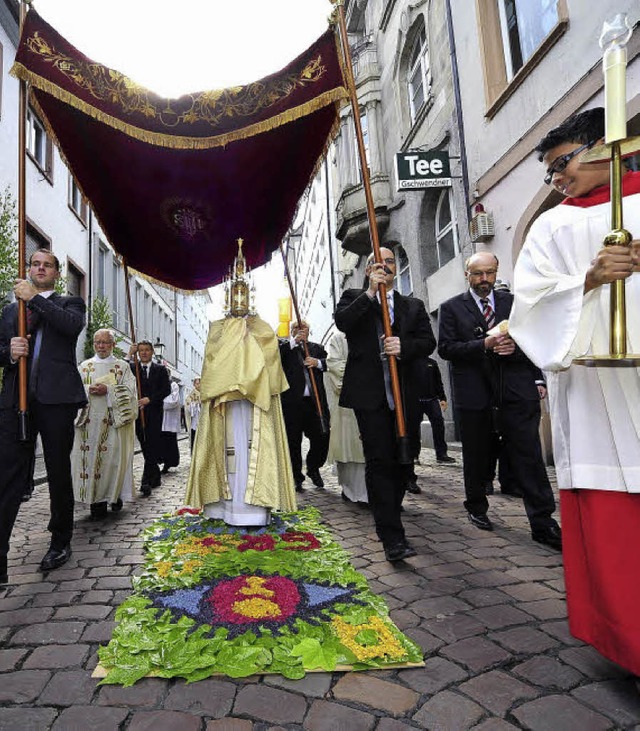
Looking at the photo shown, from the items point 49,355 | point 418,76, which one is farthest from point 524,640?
point 418,76

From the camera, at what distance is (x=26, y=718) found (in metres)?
1.77

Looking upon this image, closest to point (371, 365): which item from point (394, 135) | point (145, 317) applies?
point (394, 135)

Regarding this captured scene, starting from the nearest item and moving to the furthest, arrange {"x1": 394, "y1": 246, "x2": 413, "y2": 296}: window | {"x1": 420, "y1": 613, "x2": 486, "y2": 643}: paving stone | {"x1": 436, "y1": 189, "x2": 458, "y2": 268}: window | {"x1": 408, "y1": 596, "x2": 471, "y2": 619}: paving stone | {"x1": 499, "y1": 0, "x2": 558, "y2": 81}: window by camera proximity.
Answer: {"x1": 420, "y1": 613, "x2": 486, "y2": 643}: paving stone → {"x1": 408, "y1": 596, "x2": 471, "y2": 619}: paving stone → {"x1": 499, "y1": 0, "x2": 558, "y2": 81}: window → {"x1": 436, "y1": 189, "x2": 458, "y2": 268}: window → {"x1": 394, "y1": 246, "x2": 413, "y2": 296}: window

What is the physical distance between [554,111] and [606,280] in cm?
645

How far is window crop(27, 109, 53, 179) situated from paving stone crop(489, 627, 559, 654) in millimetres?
14342

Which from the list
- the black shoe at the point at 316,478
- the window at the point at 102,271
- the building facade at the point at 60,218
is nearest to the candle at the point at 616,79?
the building facade at the point at 60,218

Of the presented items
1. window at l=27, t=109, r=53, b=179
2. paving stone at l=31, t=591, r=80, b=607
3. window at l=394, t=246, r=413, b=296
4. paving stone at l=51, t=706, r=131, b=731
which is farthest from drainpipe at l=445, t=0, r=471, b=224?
window at l=27, t=109, r=53, b=179

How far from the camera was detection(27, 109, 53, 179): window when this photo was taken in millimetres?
13410

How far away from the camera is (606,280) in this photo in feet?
5.92

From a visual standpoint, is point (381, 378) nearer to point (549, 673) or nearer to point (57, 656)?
point (549, 673)

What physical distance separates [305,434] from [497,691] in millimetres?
5024

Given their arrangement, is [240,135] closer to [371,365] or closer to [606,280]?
[371,365]

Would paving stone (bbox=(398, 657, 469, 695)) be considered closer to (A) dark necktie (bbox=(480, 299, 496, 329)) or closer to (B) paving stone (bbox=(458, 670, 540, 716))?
(B) paving stone (bbox=(458, 670, 540, 716))

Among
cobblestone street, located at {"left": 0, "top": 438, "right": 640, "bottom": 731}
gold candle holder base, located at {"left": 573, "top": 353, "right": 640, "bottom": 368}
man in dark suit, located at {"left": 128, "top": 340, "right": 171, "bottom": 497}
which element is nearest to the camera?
gold candle holder base, located at {"left": 573, "top": 353, "right": 640, "bottom": 368}
